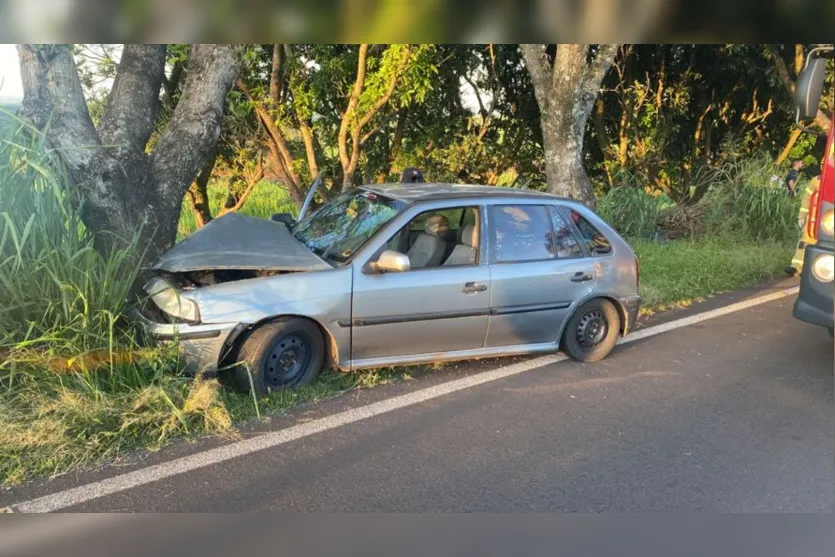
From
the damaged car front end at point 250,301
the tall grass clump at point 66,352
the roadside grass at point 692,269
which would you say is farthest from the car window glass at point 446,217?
the roadside grass at point 692,269

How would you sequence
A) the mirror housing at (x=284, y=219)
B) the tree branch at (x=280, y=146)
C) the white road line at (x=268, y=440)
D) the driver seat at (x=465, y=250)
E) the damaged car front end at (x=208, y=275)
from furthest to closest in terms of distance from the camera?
the tree branch at (x=280, y=146) < the mirror housing at (x=284, y=219) < the driver seat at (x=465, y=250) < the damaged car front end at (x=208, y=275) < the white road line at (x=268, y=440)

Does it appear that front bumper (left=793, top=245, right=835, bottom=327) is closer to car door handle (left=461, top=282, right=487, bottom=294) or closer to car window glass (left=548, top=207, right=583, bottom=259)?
car door handle (left=461, top=282, right=487, bottom=294)

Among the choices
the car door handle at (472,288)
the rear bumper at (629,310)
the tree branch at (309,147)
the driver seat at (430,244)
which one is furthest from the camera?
the tree branch at (309,147)

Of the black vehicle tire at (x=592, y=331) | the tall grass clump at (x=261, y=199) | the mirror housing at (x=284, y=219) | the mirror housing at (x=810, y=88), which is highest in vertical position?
the mirror housing at (x=810, y=88)

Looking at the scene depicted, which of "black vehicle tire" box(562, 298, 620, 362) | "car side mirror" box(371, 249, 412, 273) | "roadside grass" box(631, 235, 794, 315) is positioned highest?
"car side mirror" box(371, 249, 412, 273)

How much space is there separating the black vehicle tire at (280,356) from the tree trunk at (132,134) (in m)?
1.27

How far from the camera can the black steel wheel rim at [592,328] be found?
460 cm

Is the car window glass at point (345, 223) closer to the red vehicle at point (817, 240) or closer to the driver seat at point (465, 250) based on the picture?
the driver seat at point (465, 250)

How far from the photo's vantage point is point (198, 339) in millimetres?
3562

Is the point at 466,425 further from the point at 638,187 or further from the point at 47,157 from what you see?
the point at 638,187

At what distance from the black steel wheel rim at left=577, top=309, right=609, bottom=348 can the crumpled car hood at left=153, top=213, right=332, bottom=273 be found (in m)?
1.94

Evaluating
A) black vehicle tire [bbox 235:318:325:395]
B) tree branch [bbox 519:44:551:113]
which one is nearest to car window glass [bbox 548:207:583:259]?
black vehicle tire [bbox 235:318:325:395]

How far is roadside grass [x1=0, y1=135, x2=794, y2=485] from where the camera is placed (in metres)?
3.11

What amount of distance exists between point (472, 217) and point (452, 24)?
2815 mm
